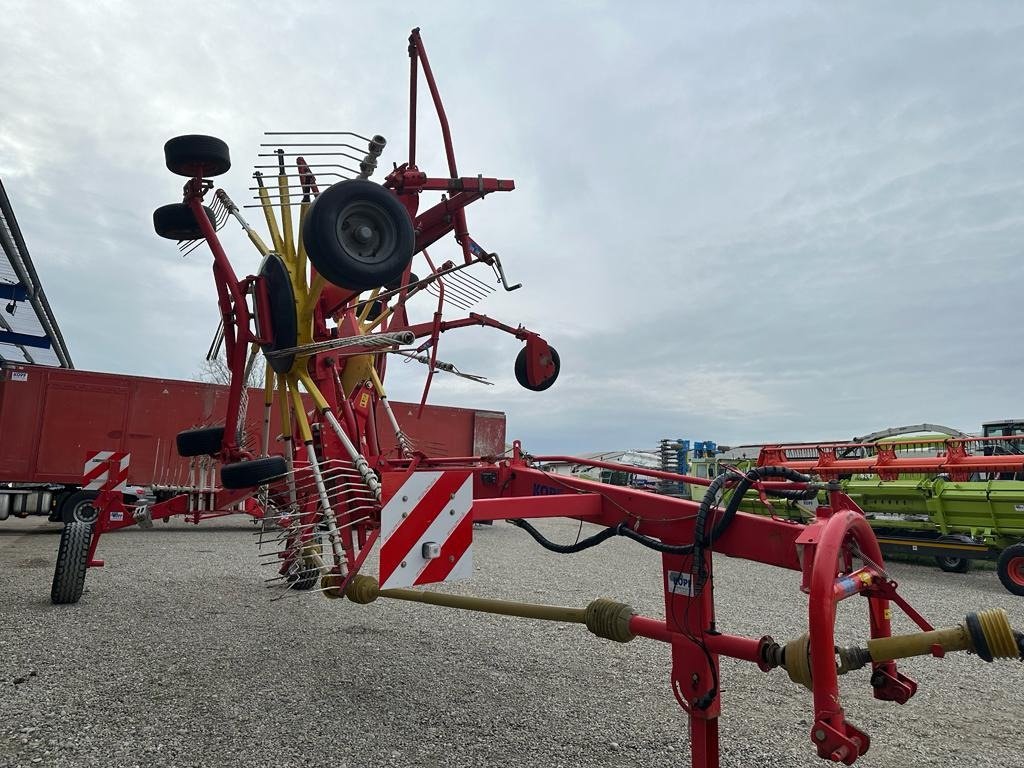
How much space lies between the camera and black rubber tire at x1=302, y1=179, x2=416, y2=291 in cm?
313

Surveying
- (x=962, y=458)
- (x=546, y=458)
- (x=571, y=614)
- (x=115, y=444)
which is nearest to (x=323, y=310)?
(x=546, y=458)

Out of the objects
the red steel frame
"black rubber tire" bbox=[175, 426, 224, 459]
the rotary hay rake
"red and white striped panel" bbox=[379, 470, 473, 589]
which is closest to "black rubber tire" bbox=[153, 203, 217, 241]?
the rotary hay rake

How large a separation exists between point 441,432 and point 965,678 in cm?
1239

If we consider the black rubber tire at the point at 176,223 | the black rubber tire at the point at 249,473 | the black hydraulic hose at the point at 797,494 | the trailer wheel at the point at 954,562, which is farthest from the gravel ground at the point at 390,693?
the trailer wheel at the point at 954,562

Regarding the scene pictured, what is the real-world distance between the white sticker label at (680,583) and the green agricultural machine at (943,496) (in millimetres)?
5280

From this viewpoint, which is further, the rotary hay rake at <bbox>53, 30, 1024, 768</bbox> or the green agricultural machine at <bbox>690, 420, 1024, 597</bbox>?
the green agricultural machine at <bbox>690, 420, 1024, 597</bbox>

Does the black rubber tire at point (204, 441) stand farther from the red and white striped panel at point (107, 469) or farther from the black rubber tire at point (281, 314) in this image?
the red and white striped panel at point (107, 469)

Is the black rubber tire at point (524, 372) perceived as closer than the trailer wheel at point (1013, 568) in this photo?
Yes

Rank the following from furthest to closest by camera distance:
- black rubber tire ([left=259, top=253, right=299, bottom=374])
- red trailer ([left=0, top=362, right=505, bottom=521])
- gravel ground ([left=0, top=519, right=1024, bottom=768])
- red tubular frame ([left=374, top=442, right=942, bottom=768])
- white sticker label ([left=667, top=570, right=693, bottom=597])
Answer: red trailer ([left=0, top=362, right=505, bottom=521])
black rubber tire ([left=259, top=253, right=299, bottom=374])
gravel ground ([left=0, top=519, right=1024, bottom=768])
white sticker label ([left=667, top=570, right=693, bottom=597])
red tubular frame ([left=374, top=442, right=942, bottom=768])

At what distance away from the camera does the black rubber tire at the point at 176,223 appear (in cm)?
480

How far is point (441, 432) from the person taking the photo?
15914 mm

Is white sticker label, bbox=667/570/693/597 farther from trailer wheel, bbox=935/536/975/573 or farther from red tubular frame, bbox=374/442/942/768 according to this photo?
trailer wheel, bbox=935/536/975/573

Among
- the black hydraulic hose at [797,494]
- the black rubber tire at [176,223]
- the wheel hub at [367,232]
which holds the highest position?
the black rubber tire at [176,223]

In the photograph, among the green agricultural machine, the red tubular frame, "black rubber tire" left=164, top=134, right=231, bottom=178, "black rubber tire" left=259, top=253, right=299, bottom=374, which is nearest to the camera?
the red tubular frame
